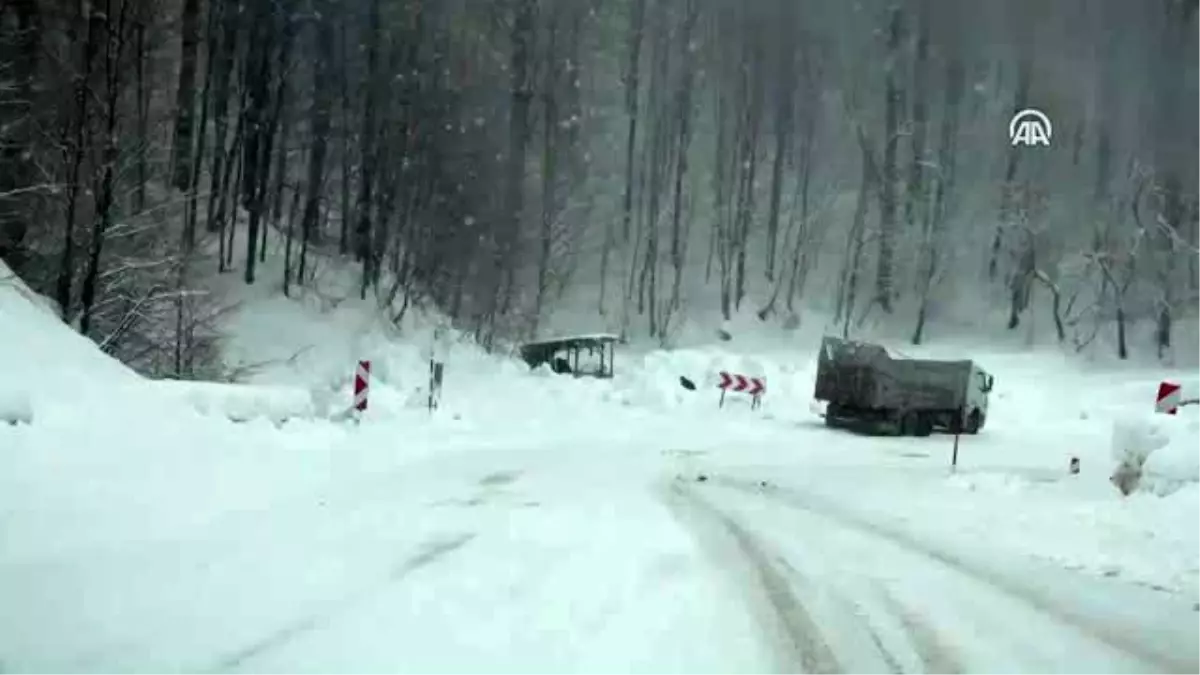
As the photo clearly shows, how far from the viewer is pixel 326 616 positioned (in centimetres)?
774

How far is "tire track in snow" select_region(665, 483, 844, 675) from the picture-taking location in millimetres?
7387

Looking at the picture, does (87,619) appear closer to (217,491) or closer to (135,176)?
(217,491)

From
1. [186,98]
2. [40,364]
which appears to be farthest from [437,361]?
[40,364]

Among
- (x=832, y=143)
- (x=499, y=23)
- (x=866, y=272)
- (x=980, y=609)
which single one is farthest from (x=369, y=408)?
(x=832, y=143)

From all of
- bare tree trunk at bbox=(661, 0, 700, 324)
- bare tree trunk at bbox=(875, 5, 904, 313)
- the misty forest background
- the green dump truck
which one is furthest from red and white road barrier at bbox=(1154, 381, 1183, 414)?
bare tree trunk at bbox=(875, 5, 904, 313)

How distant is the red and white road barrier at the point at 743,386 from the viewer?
3734cm

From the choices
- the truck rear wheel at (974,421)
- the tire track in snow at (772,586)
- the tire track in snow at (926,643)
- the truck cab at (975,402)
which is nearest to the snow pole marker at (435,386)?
the tire track in snow at (772,586)

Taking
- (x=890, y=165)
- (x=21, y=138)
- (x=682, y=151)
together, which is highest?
(x=890, y=165)

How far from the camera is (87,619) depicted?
23.8ft

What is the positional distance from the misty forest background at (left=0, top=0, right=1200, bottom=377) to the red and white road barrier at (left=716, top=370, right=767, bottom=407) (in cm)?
1270

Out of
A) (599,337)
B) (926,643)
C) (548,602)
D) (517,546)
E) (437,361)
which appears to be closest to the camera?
(926,643)

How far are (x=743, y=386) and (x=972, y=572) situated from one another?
86.6ft

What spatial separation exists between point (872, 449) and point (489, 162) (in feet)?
90.6

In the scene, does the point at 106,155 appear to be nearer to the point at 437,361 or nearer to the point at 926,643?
the point at 437,361
